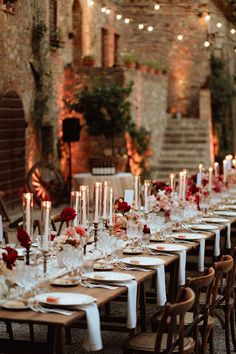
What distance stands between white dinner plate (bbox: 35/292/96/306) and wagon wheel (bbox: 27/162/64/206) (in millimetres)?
9238

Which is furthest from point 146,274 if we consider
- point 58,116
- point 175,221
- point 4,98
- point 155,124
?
point 155,124

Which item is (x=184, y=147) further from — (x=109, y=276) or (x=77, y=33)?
(x=109, y=276)

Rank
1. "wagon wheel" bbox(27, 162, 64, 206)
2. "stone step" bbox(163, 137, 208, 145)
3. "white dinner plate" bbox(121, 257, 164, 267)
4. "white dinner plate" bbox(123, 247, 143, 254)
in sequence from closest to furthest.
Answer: "white dinner plate" bbox(121, 257, 164, 267)
"white dinner plate" bbox(123, 247, 143, 254)
"wagon wheel" bbox(27, 162, 64, 206)
"stone step" bbox(163, 137, 208, 145)

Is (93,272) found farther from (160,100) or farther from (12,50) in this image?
(160,100)

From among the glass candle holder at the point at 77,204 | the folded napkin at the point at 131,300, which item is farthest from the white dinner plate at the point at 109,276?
the glass candle holder at the point at 77,204

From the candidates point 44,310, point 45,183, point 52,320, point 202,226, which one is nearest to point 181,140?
point 45,183

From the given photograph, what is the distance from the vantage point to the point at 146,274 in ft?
17.5

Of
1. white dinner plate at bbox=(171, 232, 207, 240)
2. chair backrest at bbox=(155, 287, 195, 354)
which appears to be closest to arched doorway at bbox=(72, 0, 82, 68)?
white dinner plate at bbox=(171, 232, 207, 240)

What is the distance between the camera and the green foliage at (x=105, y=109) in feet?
52.6

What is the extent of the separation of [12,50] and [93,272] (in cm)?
871

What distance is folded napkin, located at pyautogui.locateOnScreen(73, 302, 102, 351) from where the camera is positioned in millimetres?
4375

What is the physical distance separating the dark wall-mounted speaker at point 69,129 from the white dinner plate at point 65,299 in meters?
10.9

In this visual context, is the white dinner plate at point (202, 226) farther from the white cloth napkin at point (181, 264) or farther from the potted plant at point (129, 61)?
the potted plant at point (129, 61)

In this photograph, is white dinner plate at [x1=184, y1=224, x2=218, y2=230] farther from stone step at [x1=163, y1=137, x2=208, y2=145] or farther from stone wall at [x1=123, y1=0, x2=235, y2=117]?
stone wall at [x1=123, y1=0, x2=235, y2=117]
